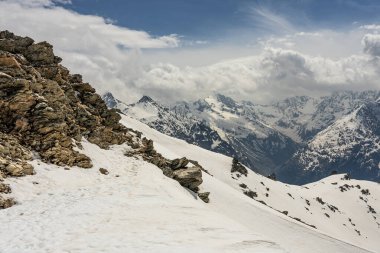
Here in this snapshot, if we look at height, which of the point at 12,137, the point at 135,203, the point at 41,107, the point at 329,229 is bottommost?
the point at 329,229

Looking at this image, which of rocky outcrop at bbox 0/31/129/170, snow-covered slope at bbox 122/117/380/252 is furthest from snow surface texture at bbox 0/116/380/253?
snow-covered slope at bbox 122/117/380/252

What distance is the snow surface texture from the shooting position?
60.9ft

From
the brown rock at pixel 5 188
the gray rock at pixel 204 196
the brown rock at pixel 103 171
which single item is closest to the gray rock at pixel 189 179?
the gray rock at pixel 204 196

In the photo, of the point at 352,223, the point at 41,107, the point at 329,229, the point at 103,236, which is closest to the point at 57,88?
the point at 41,107

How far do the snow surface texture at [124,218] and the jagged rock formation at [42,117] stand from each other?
1.58 metres

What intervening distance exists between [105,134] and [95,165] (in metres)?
8.88

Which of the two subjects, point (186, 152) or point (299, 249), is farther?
point (186, 152)

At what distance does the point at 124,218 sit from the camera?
23656 mm

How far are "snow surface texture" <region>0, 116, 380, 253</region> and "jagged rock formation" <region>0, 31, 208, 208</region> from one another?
62.1 inches

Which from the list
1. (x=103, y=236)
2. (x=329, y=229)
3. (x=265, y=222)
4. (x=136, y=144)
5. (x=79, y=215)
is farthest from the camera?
(x=329, y=229)

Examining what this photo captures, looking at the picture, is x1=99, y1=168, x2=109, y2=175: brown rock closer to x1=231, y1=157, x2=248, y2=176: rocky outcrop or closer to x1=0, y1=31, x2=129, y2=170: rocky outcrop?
x1=0, y1=31, x2=129, y2=170: rocky outcrop

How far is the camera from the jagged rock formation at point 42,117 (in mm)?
33969

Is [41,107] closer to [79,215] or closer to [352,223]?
Answer: [79,215]

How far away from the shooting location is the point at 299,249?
1443 inches
